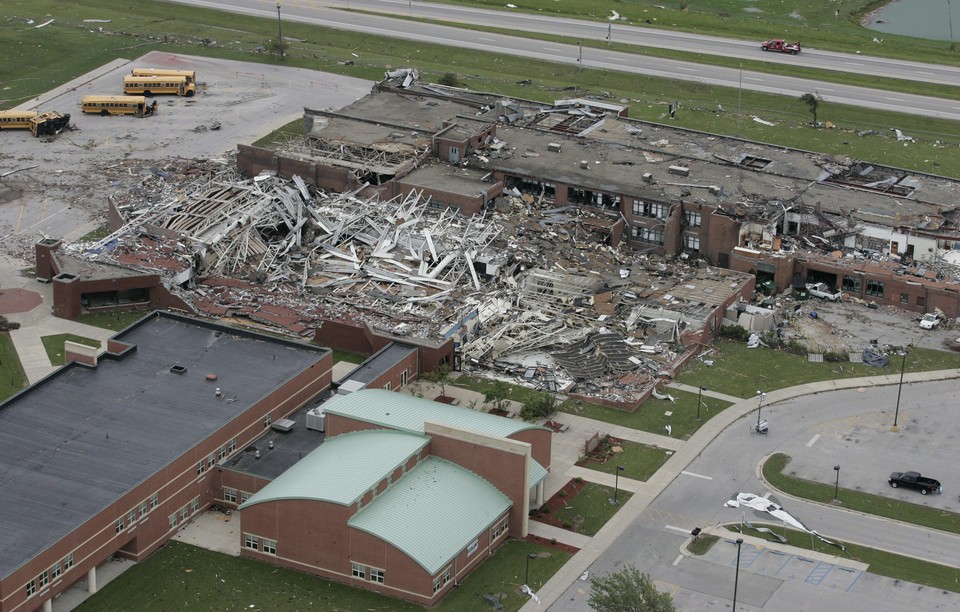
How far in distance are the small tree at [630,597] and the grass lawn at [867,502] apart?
20660mm

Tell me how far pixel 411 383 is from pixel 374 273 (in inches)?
627

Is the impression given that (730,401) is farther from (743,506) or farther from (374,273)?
(374,273)

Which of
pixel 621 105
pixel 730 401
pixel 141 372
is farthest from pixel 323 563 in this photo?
pixel 621 105

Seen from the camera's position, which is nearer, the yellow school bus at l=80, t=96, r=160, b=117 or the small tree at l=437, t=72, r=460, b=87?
the yellow school bus at l=80, t=96, r=160, b=117

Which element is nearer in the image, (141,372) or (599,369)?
(141,372)

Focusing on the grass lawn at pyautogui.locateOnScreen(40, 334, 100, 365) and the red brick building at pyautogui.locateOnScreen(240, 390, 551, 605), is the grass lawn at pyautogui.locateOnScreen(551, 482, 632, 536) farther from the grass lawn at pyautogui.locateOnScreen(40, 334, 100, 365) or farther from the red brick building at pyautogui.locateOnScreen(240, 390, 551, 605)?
the grass lawn at pyautogui.locateOnScreen(40, 334, 100, 365)

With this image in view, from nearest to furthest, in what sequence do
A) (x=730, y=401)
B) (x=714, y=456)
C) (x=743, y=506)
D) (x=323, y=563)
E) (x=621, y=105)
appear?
(x=323, y=563)
(x=743, y=506)
(x=714, y=456)
(x=730, y=401)
(x=621, y=105)

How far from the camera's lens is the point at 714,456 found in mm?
93125

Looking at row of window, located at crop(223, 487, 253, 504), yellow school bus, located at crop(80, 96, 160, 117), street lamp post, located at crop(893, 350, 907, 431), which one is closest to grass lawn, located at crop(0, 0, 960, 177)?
yellow school bus, located at crop(80, 96, 160, 117)

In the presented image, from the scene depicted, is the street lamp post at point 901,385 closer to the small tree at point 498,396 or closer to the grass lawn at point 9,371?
the small tree at point 498,396

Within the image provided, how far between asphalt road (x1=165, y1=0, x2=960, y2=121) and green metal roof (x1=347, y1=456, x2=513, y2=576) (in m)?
94.9

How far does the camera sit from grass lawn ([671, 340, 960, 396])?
102062 mm

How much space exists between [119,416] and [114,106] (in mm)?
74856

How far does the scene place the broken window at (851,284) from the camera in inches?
4572
